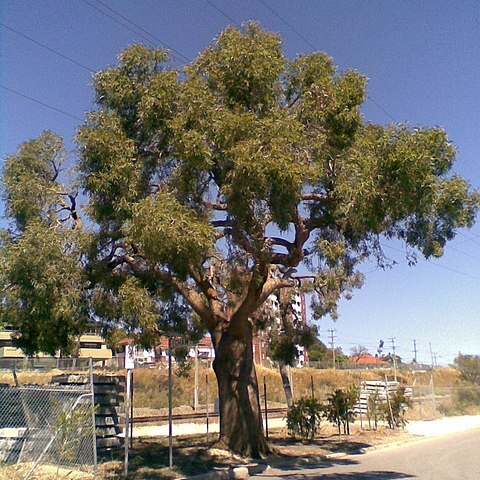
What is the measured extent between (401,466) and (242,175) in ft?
30.5

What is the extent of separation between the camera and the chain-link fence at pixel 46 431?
11.7 metres

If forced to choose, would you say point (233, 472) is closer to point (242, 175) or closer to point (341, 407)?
point (242, 175)

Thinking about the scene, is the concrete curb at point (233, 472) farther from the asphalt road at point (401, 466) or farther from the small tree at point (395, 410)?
the small tree at point (395, 410)

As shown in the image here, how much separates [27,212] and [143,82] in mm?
4272

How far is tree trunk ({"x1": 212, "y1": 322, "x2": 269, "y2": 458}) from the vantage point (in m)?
17.0

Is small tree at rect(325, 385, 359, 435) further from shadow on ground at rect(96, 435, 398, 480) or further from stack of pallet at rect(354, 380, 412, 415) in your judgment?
stack of pallet at rect(354, 380, 412, 415)

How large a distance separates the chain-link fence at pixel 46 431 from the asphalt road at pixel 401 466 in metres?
4.50

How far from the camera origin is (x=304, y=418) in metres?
22.9

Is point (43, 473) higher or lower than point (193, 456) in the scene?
higher

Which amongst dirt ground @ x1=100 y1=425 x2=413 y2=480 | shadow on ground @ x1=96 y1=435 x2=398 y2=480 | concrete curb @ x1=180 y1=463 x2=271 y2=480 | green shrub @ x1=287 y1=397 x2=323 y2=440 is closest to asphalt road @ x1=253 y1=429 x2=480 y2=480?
shadow on ground @ x1=96 y1=435 x2=398 y2=480

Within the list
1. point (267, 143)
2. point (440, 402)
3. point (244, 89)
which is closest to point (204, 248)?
point (267, 143)

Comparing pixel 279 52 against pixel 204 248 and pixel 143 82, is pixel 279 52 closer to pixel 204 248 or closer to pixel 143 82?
pixel 143 82

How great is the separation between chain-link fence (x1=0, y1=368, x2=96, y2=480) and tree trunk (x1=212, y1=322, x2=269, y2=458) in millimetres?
4243

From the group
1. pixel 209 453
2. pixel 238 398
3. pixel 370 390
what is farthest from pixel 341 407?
pixel 209 453
